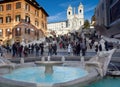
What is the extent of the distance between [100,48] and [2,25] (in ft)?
121

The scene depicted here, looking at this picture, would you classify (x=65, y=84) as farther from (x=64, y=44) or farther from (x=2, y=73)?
(x=64, y=44)

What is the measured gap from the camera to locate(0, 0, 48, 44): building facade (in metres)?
52.5

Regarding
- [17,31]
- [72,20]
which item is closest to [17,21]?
[17,31]

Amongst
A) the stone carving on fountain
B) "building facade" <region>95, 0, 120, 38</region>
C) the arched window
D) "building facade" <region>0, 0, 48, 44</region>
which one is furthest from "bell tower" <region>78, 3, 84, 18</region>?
the stone carving on fountain

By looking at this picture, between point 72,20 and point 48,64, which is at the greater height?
point 72,20

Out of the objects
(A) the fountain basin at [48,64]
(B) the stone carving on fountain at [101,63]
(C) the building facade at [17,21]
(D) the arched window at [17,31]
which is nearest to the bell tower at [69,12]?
(C) the building facade at [17,21]

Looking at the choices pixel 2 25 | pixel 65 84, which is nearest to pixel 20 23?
pixel 2 25

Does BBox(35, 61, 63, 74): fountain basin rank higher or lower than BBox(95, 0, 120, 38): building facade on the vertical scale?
lower

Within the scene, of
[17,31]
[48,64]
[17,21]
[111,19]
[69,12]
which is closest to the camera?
[48,64]

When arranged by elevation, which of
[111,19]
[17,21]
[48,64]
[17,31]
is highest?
[111,19]

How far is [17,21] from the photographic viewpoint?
53938mm

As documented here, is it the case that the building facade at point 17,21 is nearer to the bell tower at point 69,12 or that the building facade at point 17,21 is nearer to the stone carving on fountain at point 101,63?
the stone carving on fountain at point 101,63

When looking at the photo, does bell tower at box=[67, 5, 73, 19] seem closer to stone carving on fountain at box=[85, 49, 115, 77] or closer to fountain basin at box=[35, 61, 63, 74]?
stone carving on fountain at box=[85, 49, 115, 77]

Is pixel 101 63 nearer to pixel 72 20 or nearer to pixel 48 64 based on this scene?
pixel 48 64
